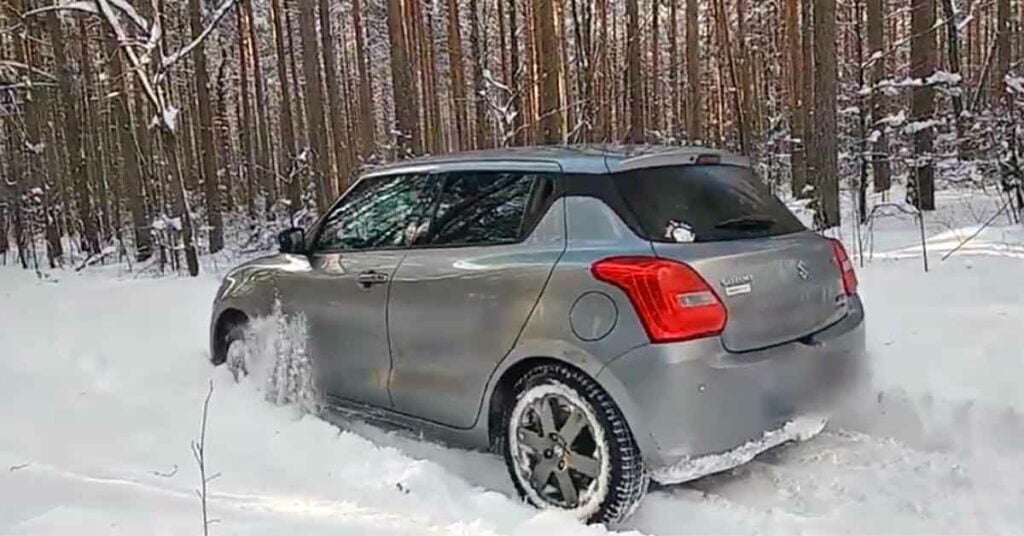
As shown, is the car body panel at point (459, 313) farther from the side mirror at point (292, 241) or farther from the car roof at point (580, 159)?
the side mirror at point (292, 241)

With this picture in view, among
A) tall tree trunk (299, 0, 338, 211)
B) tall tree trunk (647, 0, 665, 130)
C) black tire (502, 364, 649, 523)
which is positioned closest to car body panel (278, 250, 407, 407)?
black tire (502, 364, 649, 523)

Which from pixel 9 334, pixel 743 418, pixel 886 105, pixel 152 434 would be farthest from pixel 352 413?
pixel 886 105

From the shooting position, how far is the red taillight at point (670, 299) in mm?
3312

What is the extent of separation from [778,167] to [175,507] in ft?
54.9

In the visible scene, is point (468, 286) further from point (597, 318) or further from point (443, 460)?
point (443, 460)

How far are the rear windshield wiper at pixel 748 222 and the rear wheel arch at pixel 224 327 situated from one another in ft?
10.0

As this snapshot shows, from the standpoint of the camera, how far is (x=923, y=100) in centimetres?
1113

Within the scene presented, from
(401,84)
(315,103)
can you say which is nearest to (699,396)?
A: (401,84)

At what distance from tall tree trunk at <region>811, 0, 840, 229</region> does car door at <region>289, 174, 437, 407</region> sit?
620cm

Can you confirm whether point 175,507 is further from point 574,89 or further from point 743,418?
point 574,89

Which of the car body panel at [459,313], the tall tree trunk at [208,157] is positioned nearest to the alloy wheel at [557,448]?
the car body panel at [459,313]

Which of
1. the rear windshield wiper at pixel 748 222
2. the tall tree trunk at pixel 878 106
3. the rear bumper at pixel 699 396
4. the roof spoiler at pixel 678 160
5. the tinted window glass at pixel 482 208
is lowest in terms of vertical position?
the rear bumper at pixel 699 396

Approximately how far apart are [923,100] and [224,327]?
9.46m

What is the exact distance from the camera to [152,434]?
15.4 ft
